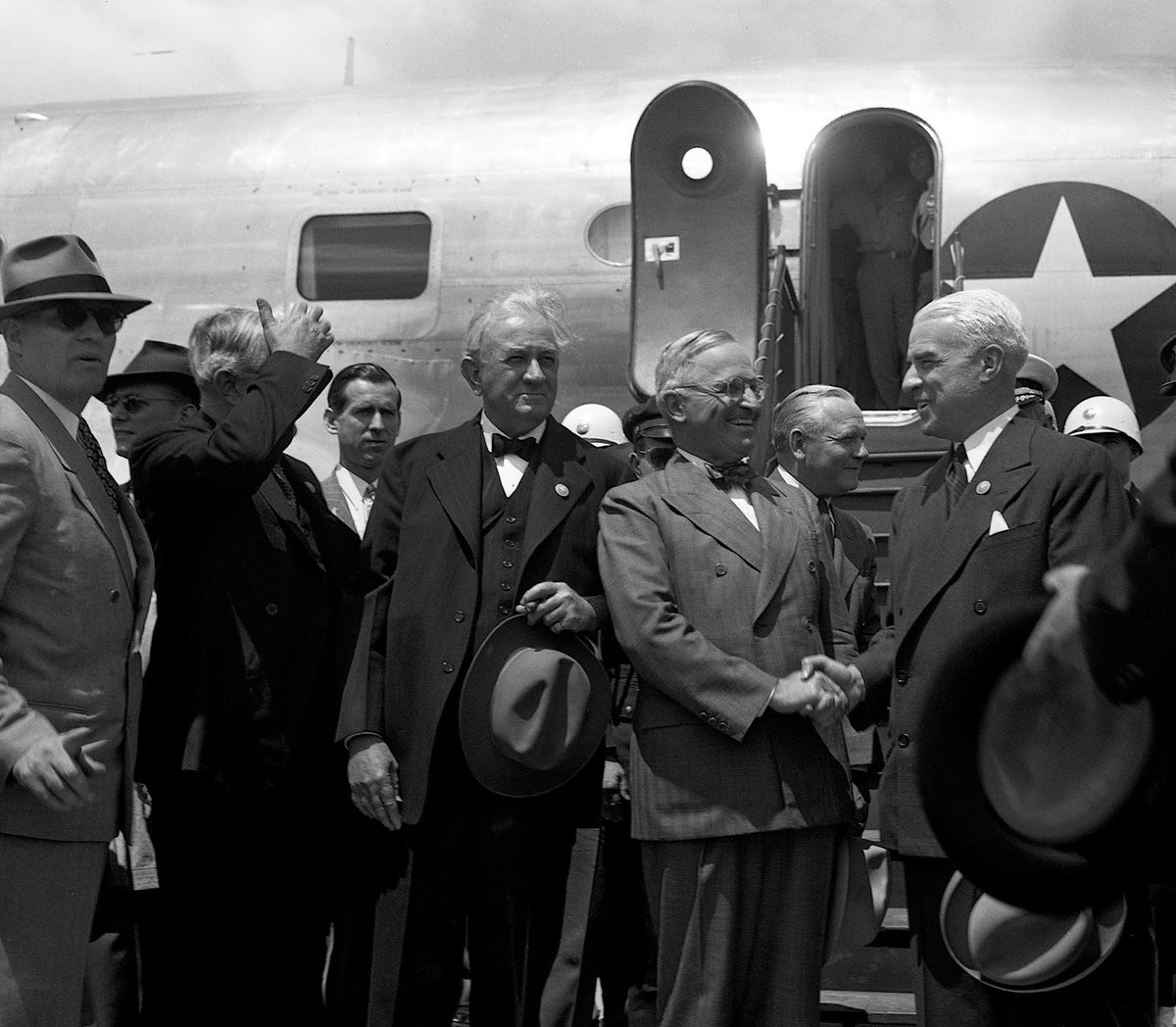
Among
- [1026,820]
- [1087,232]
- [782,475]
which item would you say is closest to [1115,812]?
[1026,820]

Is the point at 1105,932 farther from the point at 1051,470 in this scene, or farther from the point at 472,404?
the point at 472,404

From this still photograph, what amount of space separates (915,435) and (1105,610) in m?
4.14

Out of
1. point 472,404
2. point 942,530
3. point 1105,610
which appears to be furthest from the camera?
point 472,404

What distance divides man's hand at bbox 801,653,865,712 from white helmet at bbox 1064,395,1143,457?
10.1 feet

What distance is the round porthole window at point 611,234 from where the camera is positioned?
7445 mm

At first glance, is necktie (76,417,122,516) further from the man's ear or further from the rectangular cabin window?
the rectangular cabin window

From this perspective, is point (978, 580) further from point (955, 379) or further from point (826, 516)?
point (826, 516)

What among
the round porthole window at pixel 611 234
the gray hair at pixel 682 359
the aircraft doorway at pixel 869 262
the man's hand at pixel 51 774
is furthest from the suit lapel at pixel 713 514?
the round porthole window at pixel 611 234

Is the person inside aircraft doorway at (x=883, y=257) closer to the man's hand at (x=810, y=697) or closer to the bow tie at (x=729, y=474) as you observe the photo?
the bow tie at (x=729, y=474)

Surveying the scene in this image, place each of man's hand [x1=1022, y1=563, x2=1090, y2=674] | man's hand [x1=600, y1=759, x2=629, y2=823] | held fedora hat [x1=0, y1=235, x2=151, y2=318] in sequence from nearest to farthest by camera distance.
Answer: man's hand [x1=1022, y1=563, x2=1090, y2=674], held fedora hat [x1=0, y1=235, x2=151, y2=318], man's hand [x1=600, y1=759, x2=629, y2=823]

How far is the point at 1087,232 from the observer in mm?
6910

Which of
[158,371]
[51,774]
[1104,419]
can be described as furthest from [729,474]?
[1104,419]

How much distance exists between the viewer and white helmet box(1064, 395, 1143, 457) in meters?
6.08

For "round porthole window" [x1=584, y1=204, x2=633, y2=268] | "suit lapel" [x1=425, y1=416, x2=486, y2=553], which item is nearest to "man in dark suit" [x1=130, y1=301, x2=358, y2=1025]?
"suit lapel" [x1=425, y1=416, x2=486, y2=553]
